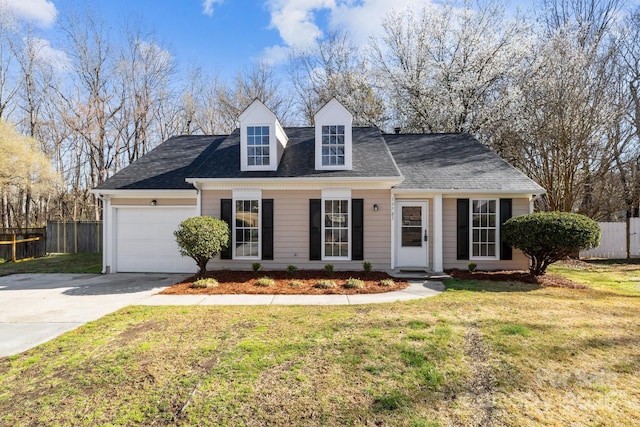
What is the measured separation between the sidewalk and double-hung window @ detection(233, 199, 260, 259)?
2644 millimetres

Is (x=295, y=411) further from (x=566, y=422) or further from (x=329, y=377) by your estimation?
(x=566, y=422)

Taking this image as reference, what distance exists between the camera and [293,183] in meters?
9.42

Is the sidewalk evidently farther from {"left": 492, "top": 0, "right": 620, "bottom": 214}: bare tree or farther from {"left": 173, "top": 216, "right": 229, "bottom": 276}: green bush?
{"left": 492, "top": 0, "right": 620, "bottom": 214}: bare tree

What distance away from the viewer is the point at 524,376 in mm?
3445

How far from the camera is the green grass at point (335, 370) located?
2.85 meters

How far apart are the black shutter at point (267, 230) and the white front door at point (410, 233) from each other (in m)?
3.90

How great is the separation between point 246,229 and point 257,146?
2649mm

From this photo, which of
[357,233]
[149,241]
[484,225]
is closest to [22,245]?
[149,241]

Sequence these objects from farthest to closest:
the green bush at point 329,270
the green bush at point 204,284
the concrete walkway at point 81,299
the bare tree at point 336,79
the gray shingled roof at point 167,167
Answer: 1. the bare tree at point 336,79
2. the gray shingled roof at point 167,167
3. the green bush at point 329,270
4. the green bush at point 204,284
5. the concrete walkway at point 81,299

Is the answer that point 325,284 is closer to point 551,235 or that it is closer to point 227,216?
point 227,216

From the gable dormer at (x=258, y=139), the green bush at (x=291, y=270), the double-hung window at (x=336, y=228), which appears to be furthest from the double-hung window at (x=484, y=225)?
the gable dormer at (x=258, y=139)

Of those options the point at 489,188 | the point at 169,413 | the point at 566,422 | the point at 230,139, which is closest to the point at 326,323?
the point at 169,413

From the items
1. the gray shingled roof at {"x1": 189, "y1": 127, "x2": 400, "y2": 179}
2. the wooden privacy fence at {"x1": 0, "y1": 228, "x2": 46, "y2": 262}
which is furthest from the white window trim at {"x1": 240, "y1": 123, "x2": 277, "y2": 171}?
the wooden privacy fence at {"x1": 0, "y1": 228, "x2": 46, "y2": 262}

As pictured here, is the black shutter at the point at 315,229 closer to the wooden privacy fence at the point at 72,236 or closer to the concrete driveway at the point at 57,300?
the concrete driveway at the point at 57,300
